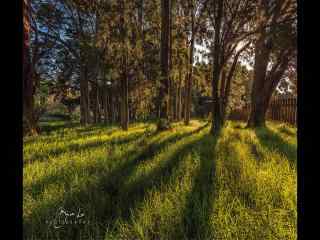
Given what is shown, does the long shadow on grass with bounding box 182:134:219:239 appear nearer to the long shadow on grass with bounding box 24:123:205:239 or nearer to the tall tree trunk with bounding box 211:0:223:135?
the long shadow on grass with bounding box 24:123:205:239

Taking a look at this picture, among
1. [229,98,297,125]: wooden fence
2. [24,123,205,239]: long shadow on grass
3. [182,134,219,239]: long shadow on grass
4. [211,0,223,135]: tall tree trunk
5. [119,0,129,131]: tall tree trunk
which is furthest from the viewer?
[229,98,297,125]: wooden fence

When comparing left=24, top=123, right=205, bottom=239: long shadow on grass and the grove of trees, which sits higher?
the grove of trees

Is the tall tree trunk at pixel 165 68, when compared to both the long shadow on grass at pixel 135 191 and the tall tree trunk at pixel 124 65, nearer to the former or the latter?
the tall tree trunk at pixel 124 65

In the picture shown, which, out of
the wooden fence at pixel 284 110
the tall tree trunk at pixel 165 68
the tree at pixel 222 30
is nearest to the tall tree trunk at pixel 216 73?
the tree at pixel 222 30

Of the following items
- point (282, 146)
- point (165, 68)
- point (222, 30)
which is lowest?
point (282, 146)

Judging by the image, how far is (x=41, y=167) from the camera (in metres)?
3.11

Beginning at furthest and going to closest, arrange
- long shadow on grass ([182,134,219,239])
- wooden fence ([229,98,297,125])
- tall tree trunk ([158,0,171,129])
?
wooden fence ([229,98,297,125]) → tall tree trunk ([158,0,171,129]) → long shadow on grass ([182,134,219,239])

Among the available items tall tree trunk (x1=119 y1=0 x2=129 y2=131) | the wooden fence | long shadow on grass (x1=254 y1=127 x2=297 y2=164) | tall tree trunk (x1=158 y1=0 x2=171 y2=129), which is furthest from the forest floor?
the wooden fence

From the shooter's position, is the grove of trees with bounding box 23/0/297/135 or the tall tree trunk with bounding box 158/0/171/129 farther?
the tall tree trunk with bounding box 158/0/171/129

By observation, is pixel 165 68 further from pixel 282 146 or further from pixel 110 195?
pixel 110 195

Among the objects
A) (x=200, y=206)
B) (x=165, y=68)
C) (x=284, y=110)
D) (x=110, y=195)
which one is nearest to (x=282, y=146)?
(x=200, y=206)
